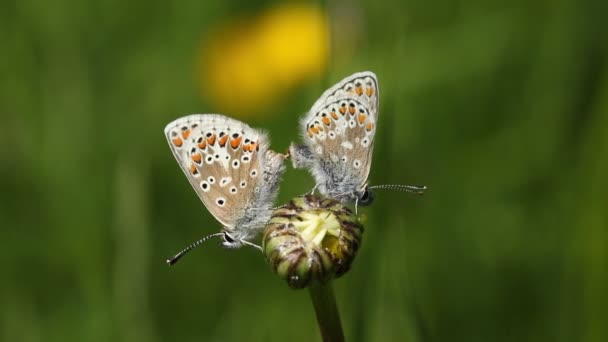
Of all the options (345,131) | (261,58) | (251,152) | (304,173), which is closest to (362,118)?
(345,131)

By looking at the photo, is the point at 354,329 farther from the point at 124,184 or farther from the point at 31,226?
the point at 31,226

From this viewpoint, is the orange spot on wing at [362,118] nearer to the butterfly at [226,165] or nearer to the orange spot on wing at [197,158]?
the butterfly at [226,165]

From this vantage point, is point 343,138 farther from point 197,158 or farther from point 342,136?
point 197,158

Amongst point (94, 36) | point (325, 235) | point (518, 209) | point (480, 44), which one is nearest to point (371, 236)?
point (325, 235)

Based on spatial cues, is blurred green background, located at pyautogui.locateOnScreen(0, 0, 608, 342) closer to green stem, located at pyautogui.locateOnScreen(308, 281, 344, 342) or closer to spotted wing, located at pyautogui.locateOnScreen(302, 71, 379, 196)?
spotted wing, located at pyautogui.locateOnScreen(302, 71, 379, 196)

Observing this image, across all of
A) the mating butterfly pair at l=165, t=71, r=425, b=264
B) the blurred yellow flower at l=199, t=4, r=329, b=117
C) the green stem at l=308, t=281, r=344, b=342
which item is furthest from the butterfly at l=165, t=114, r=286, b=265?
the blurred yellow flower at l=199, t=4, r=329, b=117

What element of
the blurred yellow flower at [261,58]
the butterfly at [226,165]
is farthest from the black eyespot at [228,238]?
the blurred yellow flower at [261,58]

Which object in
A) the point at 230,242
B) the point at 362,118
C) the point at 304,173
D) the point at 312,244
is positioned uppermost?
the point at 362,118
